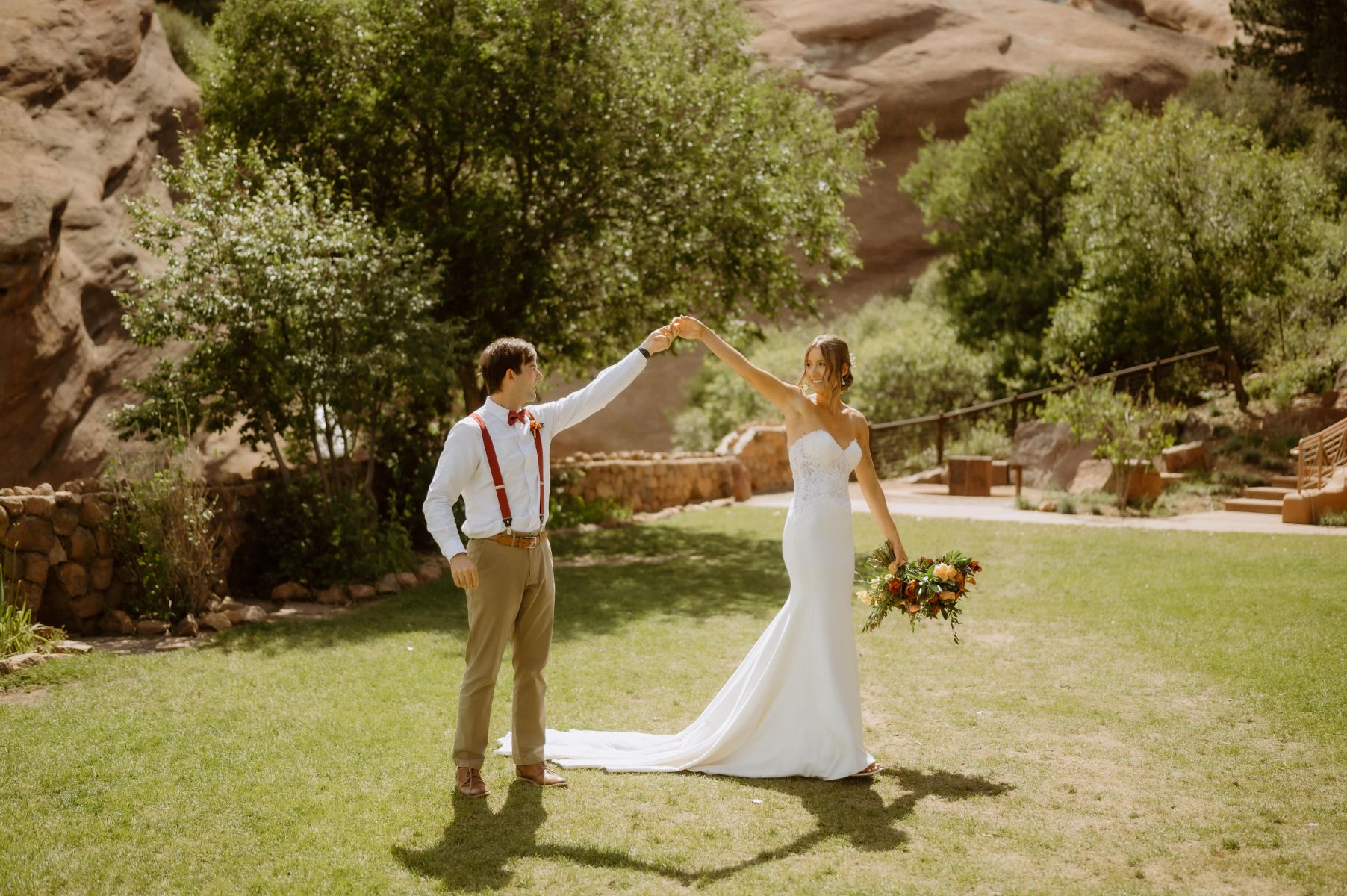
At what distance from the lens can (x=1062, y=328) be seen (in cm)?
2303

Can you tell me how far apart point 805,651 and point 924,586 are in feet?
2.46

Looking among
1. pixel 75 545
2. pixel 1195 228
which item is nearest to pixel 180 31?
pixel 75 545

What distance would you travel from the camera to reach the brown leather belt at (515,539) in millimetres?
5527

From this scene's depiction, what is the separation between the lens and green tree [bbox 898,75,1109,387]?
83.3ft

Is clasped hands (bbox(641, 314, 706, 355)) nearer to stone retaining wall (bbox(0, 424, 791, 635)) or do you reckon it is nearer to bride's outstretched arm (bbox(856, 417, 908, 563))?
bride's outstretched arm (bbox(856, 417, 908, 563))

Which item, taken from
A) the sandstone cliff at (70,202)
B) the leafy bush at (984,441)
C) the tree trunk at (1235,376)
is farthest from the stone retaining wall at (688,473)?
the tree trunk at (1235,376)

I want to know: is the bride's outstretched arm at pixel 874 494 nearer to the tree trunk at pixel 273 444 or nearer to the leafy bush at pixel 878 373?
the tree trunk at pixel 273 444

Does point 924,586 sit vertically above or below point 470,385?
below

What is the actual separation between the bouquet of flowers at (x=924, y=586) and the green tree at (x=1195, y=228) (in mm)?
15666

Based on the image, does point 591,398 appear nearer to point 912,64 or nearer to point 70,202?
point 70,202

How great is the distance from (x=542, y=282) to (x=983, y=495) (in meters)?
8.12

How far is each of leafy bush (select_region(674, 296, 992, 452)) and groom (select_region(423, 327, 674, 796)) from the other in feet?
54.9

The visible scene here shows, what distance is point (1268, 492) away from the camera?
15602 millimetres

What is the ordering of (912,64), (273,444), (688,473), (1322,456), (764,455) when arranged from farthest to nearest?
(912,64) → (764,455) → (688,473) → (1322,456) → (273,444)
